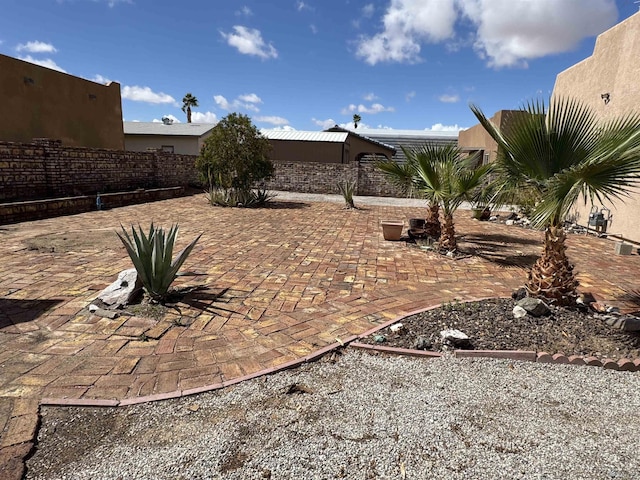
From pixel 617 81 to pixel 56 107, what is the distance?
19.3 metres

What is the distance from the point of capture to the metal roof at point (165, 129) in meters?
26.3

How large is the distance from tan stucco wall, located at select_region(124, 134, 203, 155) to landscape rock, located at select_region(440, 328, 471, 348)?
84.7ft

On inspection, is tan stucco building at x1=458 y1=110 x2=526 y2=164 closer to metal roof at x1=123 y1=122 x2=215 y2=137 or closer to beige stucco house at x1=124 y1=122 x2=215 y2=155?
beige stucco house at x1=124 y1=122 x2=215 y2=155

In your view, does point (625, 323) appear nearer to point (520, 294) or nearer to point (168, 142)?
point (520, 294)

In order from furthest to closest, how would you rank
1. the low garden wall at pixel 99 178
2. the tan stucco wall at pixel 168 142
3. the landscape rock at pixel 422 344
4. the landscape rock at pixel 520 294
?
the tan stucco wall at pixel 168 142
the low garden wall at pixel 99 178
the landscape rock at pixel 520 294
the landscape rock at pixel 422 344

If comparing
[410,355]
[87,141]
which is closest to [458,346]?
[410,355]

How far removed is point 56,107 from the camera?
15398 millimetres

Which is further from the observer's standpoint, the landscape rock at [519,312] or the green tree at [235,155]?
the green tree at [235,155]

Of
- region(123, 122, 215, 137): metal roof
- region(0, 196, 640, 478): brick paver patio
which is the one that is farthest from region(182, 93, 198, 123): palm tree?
region(0, 196, 640, 478): brick paver patio

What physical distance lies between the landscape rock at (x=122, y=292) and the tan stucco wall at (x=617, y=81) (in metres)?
9.49

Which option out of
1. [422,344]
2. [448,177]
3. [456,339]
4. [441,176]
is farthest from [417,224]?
[422,344]

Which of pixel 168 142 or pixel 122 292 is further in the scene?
pixel 168 142

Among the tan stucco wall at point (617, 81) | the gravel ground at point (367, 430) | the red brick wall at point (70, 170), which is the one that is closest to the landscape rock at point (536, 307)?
the gravel ground at point (367, 430)

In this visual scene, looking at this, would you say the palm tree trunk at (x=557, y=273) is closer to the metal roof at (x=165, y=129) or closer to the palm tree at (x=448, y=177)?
the palm tree at (x=448, y=177)
